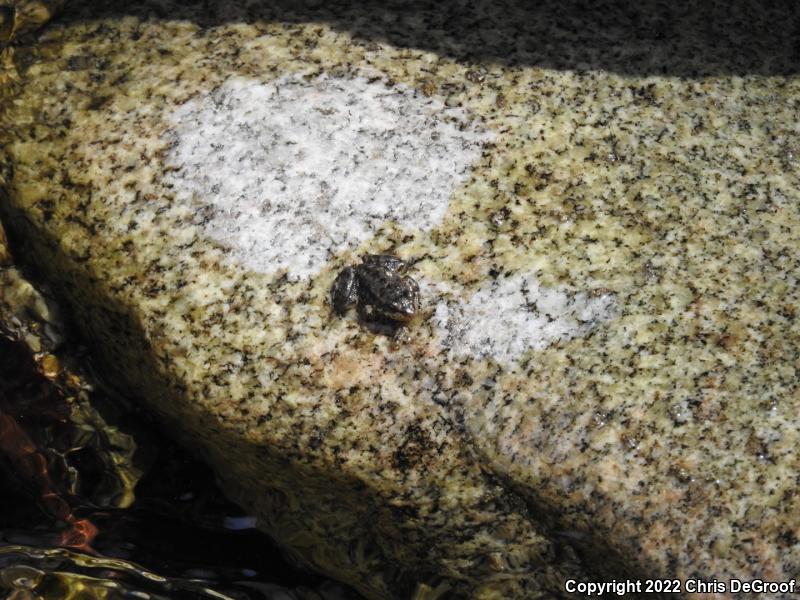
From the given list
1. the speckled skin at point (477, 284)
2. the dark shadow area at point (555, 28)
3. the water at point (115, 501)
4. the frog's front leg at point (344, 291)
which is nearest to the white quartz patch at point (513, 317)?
the speckled skin at point (477, 284)

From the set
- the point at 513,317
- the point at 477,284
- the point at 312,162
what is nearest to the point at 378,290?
the point at 477,284

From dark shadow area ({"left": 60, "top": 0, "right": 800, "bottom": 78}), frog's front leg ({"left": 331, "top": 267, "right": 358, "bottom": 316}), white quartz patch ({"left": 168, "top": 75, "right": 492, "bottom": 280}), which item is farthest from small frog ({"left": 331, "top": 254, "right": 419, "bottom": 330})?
dark shadow area ({"left": 60, "top": 0, "right": 800, "bottom": 78})

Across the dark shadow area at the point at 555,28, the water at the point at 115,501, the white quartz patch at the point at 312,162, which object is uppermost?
the dark shadow area at the point at 555,28

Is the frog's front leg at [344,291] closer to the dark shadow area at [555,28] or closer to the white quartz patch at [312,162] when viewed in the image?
the white quartz patch at [312,162]

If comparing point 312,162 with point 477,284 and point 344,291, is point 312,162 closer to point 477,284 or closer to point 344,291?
point 344,291

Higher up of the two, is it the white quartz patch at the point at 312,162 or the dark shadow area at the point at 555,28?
the dark shadow area at the point at 555,28

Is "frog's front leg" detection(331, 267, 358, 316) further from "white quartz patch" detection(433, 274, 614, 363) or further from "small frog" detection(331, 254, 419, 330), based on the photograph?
"white quartz patch" detection(433, 274, 614, 363)

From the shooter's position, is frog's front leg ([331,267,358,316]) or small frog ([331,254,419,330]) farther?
frog's front leg ([331,267,358,316])
